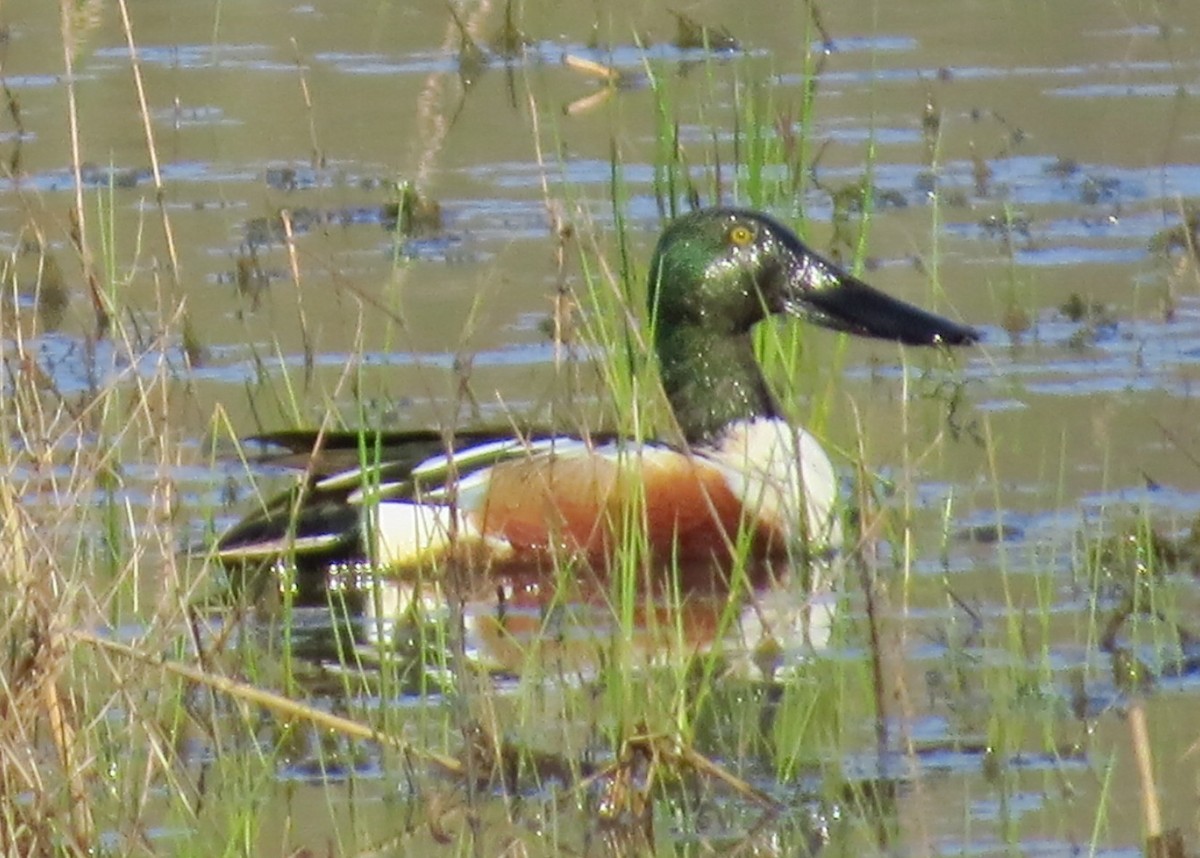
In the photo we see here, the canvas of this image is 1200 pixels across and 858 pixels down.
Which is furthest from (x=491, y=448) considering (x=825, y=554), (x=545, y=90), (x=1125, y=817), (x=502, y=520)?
(x=545, y=90)

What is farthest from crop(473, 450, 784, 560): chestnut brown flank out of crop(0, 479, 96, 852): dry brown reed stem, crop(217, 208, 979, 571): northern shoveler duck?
crop(0, 479, 96, 852): dry brown reed stem

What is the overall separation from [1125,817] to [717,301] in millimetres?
2736

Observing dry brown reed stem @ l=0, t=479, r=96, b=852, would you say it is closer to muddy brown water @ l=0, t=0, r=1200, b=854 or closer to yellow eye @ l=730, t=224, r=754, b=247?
muddy brown water @ l=0, t=0, r=1200, b=854

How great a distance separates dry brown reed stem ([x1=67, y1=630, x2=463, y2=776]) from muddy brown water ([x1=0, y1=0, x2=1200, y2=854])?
144 mm

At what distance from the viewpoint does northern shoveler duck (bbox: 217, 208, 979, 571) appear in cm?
680

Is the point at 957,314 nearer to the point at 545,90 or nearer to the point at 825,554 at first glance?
the point at 825,554

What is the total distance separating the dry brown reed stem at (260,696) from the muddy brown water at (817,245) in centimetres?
14

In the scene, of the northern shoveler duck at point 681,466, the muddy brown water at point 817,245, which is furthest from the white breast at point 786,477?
the muddy brown water at point 817,245

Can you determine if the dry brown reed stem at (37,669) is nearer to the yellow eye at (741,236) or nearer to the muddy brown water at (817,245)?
the muddy brown water at (817,245)

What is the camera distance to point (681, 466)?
23.2ft

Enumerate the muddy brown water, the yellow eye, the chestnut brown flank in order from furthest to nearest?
1. the yellow eye
2. the chestnut brown flank
3. the muddy brown water

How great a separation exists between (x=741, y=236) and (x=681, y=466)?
2.16ft

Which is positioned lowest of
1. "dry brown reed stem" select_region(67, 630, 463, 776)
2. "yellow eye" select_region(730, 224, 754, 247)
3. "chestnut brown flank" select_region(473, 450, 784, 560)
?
"chestnut brown flank" select_region(473, 450, 784, 560)

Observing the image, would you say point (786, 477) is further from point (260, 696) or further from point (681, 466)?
point (260, 696)
